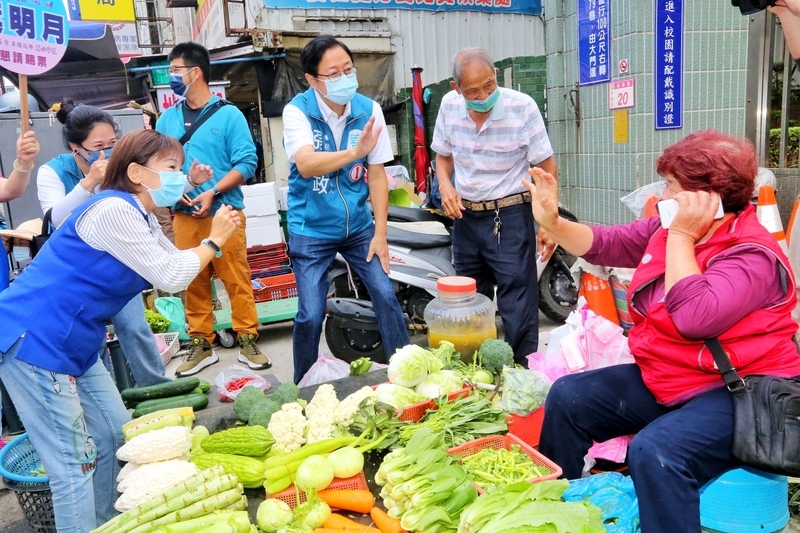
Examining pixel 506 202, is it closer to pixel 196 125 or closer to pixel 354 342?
pixel 354 342

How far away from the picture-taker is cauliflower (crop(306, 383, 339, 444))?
2570 millimetres

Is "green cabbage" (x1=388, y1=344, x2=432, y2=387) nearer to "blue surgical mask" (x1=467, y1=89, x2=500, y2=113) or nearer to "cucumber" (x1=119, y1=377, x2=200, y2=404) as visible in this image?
"cucumber" (x1=119, y1=377, x2=200, y2=404)

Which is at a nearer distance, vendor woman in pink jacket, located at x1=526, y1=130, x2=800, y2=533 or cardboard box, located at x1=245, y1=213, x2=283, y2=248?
vendor woman in pink jacket, located at x1=526, y1=130, x2=800, y2=533

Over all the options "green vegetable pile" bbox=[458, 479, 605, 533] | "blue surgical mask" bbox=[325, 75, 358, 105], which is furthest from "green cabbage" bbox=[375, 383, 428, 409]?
"blue surgical mask" bbox=[325, 75, 358, 105]

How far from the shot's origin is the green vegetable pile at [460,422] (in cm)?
249

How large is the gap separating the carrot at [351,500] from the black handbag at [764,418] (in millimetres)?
1273

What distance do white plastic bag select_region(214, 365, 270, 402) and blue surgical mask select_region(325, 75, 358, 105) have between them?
1.75 metres

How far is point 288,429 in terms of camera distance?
2561 millimetres

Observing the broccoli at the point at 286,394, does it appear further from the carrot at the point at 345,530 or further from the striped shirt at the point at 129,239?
the carrot at the point at 345,530

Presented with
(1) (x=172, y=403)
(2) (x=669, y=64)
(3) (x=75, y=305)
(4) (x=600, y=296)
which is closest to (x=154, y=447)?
(3) (x=75, y=305)

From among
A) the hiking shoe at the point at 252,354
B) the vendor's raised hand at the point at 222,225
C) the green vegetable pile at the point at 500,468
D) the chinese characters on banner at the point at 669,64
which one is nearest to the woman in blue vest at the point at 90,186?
the hiking shoe at the point at 252,354

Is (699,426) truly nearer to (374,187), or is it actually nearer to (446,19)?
(374,187)

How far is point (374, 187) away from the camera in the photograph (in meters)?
3.85

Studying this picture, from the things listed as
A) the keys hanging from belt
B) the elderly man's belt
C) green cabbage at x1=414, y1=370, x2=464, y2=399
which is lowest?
green cabbage at x1=414, y1=370, x2=464, y2=399
